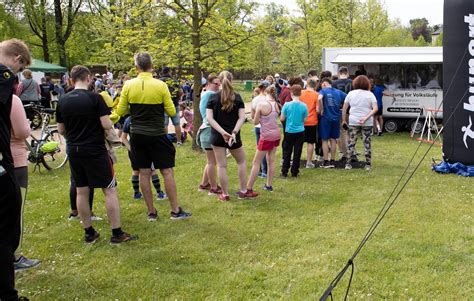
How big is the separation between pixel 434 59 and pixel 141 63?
1018 centimetres

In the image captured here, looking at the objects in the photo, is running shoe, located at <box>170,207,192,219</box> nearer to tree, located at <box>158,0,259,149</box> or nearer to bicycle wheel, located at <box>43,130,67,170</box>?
bicycle wheel, located at <box>43,130,67,170</box>

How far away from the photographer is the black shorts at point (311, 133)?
8.34m

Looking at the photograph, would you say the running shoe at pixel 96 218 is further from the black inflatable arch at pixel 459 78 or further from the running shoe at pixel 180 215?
the black inflatable arch at pixel 459 78

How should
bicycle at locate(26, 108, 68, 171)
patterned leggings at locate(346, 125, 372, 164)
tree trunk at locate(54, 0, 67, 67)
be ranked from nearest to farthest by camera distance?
bicycle at locate(26, 108, 68, 171)
patterned leggings at locate(346, 125, 372, 164)
tree trunk at locate(54, 0, 67, 67)

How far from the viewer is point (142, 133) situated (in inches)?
200

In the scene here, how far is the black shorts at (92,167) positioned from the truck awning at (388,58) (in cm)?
1003

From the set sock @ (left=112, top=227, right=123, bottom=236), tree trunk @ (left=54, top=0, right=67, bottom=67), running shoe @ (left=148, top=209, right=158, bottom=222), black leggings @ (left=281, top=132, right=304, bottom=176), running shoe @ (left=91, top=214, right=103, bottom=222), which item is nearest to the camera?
sock @ (left=112, top=227, right=123, bottom=236)

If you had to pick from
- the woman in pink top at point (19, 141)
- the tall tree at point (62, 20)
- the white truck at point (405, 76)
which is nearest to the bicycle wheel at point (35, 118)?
the woman in pink top at point (19, 141)

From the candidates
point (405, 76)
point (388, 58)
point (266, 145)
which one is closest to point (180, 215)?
point (266, 145)

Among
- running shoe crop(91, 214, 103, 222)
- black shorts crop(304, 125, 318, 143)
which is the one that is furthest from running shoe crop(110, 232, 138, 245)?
black shorts crop(304, 125, 318, 143)

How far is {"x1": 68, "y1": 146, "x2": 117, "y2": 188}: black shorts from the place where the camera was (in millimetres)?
4535

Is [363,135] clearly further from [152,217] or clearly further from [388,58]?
[388,58]

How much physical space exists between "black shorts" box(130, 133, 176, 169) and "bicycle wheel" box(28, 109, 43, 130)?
7452 millimetres

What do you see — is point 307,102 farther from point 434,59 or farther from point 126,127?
point 434,59
